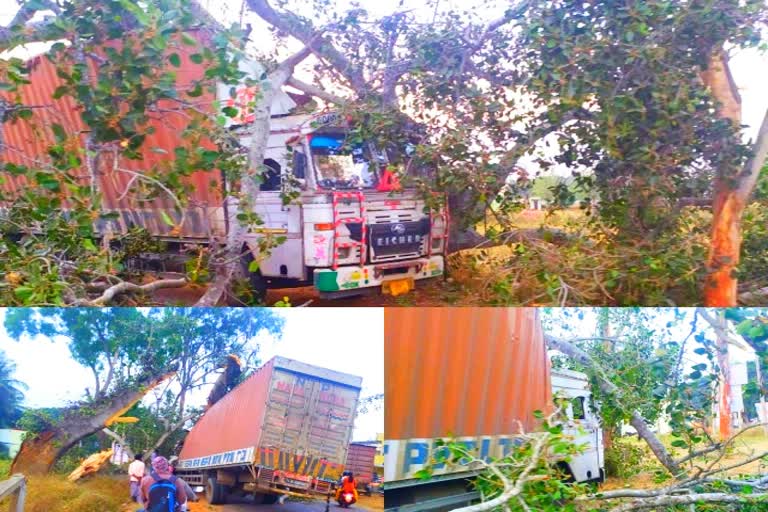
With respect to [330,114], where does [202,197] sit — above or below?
below

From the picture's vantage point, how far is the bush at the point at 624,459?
4090 millimetres

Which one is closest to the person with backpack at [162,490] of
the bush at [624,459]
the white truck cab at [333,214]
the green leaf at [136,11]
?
the bush at [624,459]

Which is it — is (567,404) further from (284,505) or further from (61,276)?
(61,276)

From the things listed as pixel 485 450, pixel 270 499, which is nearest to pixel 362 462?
pixel 270 499

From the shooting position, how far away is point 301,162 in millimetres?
7730

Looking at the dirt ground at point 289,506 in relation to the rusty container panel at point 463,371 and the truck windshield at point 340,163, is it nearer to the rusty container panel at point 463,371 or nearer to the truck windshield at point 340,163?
the rusty container panel at point 463,371

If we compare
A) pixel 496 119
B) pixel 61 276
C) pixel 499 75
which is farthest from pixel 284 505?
pixel 499 75

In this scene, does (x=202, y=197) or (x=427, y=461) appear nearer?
(x=427, y=461)

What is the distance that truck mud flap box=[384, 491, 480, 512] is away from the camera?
376cm

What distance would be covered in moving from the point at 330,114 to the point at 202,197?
2.00 m

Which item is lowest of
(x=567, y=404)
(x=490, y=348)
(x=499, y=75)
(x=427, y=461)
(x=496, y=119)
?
(x=427, y=461)

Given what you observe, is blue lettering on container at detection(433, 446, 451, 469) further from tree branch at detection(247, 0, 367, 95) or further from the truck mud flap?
tree branch at detection(247, 0, 367, 95)

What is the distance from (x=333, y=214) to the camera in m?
7.56

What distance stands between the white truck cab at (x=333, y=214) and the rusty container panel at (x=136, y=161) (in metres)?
0.71
